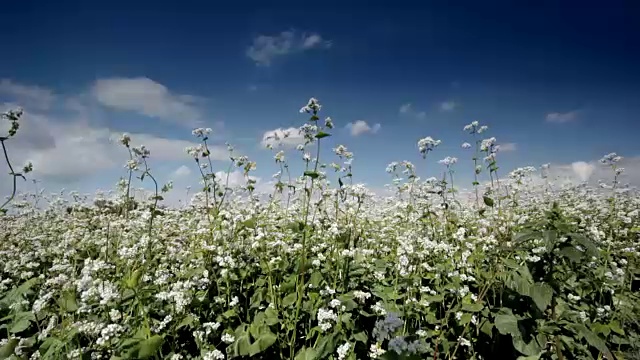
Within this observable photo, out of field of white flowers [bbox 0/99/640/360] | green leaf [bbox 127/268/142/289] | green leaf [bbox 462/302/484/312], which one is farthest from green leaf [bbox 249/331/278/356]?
green leaf [bbox 462/302/484/312]

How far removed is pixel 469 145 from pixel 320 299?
356cm

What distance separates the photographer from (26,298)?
392 cm

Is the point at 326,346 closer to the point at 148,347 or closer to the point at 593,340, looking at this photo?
the point at 148,347

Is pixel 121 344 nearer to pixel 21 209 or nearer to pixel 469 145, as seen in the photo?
pixel 469 145

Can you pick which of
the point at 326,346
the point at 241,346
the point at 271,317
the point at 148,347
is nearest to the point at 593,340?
the point at 326,346

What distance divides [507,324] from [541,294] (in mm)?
381

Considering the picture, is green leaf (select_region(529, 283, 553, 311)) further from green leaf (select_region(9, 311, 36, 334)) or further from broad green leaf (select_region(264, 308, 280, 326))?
green leaf (select_region(9, 311, 36, 334))

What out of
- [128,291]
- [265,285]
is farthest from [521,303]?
[128,291]

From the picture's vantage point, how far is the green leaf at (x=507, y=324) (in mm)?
2790

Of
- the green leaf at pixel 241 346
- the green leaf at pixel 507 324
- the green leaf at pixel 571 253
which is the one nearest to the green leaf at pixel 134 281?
the green leaf at pixel 241 346

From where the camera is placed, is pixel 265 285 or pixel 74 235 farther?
pixel 74 235

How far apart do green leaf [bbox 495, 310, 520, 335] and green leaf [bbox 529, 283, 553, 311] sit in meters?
0.28

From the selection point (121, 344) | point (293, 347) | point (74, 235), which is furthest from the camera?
point (74, 235)

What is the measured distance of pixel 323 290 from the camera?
317 cm
